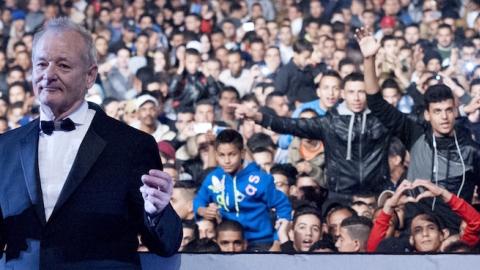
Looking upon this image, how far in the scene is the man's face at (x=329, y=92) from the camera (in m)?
7.16

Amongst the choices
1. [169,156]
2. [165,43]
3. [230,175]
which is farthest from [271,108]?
[165,43]

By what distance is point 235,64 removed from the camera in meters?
8.30

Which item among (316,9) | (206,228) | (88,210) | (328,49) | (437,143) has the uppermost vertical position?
(316,9)

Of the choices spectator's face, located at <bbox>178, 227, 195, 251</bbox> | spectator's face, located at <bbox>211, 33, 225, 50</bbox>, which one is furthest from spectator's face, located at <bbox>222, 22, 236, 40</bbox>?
spectator's face, located at <bbox>178, 227, 195, 251</bbox>

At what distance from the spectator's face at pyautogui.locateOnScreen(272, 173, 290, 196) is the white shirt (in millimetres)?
3716

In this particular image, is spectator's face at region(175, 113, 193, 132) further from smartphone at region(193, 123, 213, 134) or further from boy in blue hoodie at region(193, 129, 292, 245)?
boy in blue hoodie at region(193, 129, 292, 245)

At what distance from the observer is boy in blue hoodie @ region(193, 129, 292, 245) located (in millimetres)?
A: 5953

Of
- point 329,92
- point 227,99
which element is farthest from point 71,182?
point 227,99

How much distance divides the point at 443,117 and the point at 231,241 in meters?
1.37

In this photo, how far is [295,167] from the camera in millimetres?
6648

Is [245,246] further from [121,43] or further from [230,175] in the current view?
[121,43]

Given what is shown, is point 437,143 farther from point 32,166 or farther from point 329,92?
point 32,166

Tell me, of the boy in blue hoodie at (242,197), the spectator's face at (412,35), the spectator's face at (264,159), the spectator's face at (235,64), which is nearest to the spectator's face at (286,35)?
the spectator's face at (235,64)

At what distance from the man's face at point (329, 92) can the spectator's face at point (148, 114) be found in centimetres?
121
